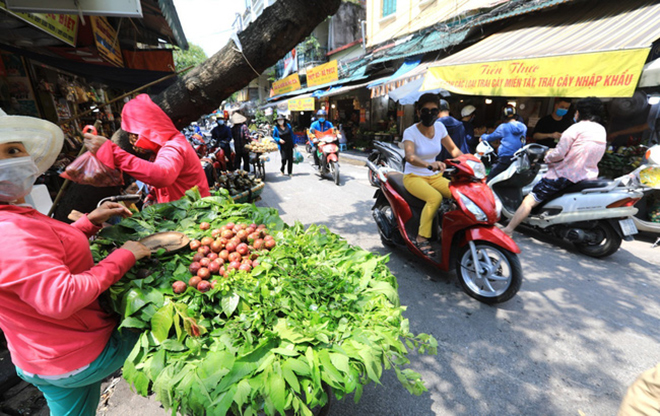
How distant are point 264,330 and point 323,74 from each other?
694 inches

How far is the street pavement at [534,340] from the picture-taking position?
212cm

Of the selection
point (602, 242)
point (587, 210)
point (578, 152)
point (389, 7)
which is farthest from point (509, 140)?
point (389, 7)

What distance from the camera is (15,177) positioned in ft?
3.89

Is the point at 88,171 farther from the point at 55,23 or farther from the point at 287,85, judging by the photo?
the point at 287,85

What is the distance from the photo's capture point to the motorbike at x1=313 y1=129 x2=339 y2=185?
8.44m

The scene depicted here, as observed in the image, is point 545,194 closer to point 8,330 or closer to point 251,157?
point 8,330

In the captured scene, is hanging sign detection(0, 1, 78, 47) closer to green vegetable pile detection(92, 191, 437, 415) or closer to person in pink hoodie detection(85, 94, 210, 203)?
person in pink hoodie detection(85, 94, 210, 203)

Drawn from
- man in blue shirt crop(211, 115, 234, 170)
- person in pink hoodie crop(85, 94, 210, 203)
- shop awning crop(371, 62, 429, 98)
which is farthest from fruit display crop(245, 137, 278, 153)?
person in pink hoodie crop(85, 94, 210, 203)

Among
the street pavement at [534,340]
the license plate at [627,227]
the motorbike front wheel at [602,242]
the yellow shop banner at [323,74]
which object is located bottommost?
the street pavement at [534,340]

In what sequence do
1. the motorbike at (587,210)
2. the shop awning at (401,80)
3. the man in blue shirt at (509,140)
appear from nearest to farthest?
the motorbike at (587,210) < the man in blue shirt at (509,140) < the shop awning at (401,80)

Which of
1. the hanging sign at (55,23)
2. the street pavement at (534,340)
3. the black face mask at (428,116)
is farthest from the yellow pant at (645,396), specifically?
the hanging sign at (55,23)

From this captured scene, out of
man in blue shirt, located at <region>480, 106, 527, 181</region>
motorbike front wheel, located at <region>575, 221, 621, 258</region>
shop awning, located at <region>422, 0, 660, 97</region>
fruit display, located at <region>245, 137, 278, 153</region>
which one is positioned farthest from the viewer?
fruit display, located at <region>245, 137, 278, 153</region>

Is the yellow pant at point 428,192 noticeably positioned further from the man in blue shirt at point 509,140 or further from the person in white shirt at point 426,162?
the man in blue shirt at point 509,140

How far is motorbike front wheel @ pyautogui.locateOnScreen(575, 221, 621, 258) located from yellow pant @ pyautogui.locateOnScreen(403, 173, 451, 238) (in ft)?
7.30
